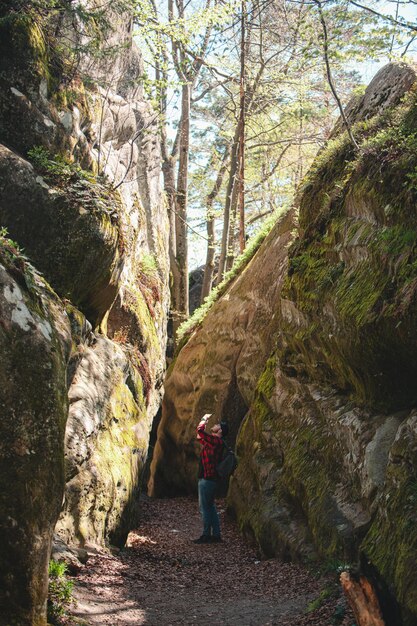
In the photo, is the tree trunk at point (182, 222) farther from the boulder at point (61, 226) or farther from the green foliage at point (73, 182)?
the boulder at point (61, 226)

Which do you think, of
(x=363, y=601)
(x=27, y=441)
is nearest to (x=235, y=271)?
(x=27, y=441)

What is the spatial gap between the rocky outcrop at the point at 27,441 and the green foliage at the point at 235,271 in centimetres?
897

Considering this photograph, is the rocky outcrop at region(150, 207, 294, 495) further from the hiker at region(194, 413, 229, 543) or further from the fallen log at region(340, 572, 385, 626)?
the fallen log at region(340, 572, 385, 626)

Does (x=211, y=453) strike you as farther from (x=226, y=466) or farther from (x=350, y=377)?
(x=350, y=377)

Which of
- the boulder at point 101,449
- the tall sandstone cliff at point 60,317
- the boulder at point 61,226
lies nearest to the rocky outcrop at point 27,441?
the tall sandstone cliff at point 60,317

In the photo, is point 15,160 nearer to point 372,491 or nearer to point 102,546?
point 102,546

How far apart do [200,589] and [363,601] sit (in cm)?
306

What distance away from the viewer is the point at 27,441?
500 centimetres

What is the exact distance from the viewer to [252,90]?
19.3m

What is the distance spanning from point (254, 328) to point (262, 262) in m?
1.52

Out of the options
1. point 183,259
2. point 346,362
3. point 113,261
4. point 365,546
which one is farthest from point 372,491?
point 183,259

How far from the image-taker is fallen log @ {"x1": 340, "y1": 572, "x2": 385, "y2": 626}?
4812mm

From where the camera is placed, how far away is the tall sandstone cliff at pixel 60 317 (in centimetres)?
493

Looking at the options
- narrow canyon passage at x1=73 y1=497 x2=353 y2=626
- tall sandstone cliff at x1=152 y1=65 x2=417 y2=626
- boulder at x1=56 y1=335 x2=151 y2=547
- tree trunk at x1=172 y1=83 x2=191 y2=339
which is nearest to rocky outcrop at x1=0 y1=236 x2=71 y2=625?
narrow canyon passage at x1=73 y1=497 x2=353 y2=626
